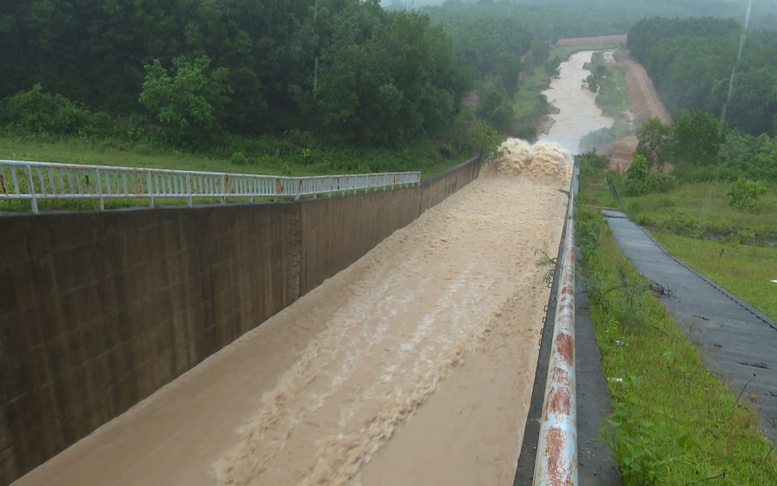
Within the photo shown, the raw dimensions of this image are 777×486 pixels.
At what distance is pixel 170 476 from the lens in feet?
23.5

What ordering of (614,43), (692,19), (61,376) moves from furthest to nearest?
1. (614,43)
2. (692,19)
3. (61,376)

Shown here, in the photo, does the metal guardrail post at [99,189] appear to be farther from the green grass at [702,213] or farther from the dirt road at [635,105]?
the dirt road at [635,105]

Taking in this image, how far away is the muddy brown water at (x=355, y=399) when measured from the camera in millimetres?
7375

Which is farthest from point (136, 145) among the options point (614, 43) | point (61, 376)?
point (614, 43)

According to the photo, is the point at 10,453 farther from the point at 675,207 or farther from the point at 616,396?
the point at 675,207

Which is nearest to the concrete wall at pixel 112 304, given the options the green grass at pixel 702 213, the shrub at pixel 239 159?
the shrub at pixel 239 159

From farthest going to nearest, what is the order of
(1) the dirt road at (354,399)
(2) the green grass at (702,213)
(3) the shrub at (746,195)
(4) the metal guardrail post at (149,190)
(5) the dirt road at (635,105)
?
(5) the dirt road at (635,105) < (3) the shrub at (746,195) < (2) the green grass at (702,213) < (4) the metal guardrail post at (149,190) < (1) the dirt road at (354,399)

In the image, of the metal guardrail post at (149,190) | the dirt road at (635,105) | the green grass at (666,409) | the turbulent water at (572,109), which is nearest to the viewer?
the green grass at (666,409)

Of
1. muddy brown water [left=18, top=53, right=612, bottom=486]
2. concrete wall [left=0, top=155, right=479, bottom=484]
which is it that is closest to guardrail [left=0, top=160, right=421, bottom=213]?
concrete wall [left=0, top=155, right=479, bottom=484]

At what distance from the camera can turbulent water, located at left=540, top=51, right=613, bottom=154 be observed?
66812mm

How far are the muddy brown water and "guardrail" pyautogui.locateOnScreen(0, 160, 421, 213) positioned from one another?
3.11 m

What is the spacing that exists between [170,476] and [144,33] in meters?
22.2

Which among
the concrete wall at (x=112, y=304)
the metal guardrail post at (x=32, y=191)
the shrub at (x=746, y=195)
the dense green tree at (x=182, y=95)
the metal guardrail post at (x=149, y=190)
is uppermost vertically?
the dense green tree at (x=182, y=95)

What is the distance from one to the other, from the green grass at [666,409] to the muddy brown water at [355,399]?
2785 millimetres
